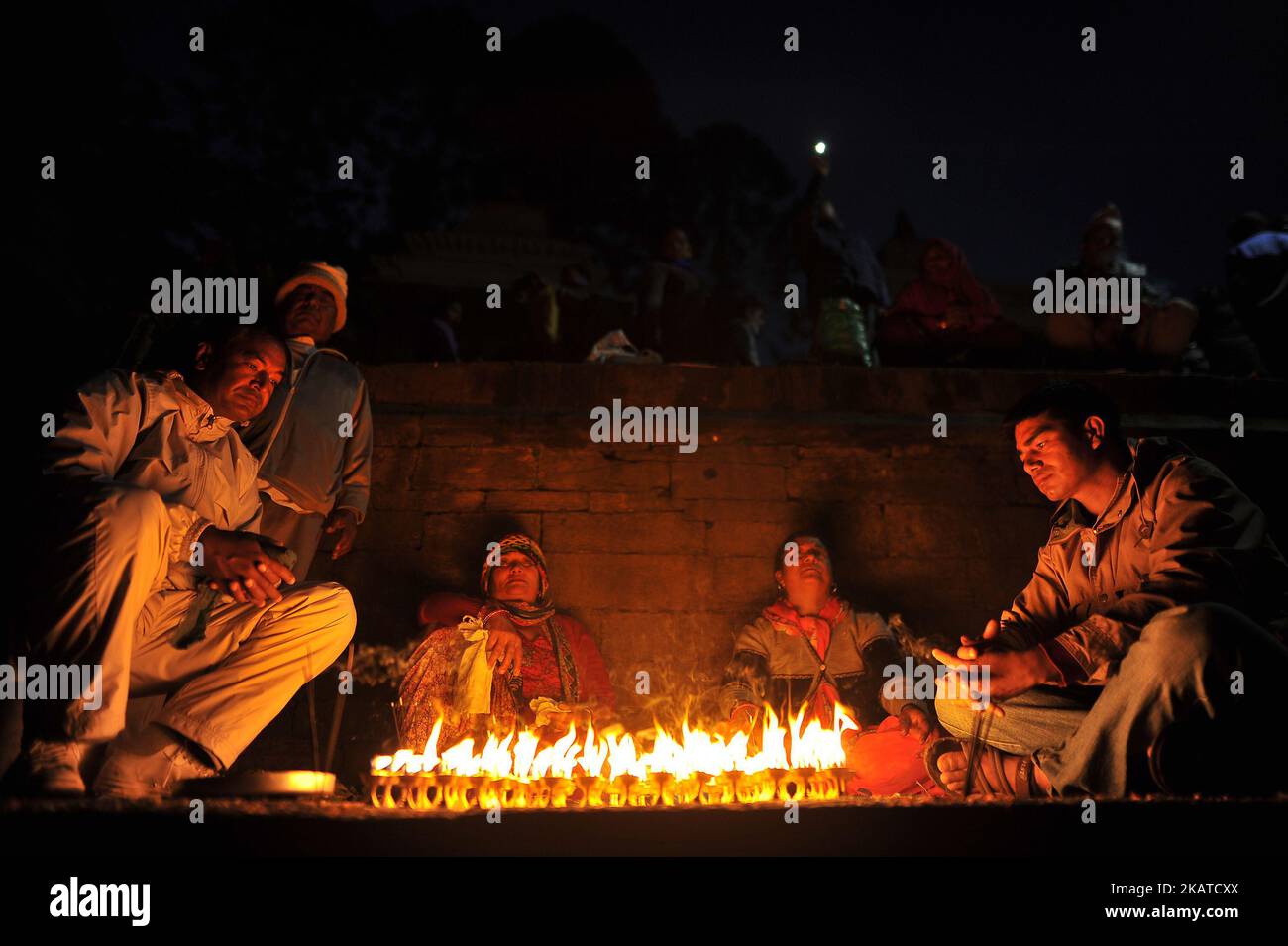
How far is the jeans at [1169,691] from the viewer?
9.86ft

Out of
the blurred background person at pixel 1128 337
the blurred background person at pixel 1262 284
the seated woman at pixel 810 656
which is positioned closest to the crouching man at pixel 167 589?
the seated woman at pixel 810 656

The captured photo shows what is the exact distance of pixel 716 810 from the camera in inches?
107

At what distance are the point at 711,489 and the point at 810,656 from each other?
4.24 feet

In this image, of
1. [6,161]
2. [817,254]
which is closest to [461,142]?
[6,161]

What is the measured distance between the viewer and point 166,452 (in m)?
3.84

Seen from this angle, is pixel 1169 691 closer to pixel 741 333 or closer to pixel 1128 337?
pixel 1128 337

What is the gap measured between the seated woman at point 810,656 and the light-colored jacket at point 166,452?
9.04 ft

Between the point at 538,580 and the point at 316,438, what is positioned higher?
the point at 316,438

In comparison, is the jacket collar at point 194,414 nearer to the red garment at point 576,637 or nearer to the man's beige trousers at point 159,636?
the man's beige trousers at point 159,636

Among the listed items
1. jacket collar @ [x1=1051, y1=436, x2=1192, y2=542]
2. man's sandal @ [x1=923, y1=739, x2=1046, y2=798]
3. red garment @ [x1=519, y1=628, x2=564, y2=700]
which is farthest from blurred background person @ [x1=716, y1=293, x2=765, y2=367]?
man's sandal @ [x1=923, y1=739, x2=1046, y2=798]

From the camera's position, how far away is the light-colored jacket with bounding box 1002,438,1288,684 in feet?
10.9

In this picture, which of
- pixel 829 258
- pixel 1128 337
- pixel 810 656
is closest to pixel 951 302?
pixel 1128 337

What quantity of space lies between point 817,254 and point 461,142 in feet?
31.2
